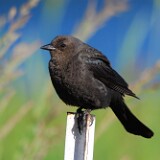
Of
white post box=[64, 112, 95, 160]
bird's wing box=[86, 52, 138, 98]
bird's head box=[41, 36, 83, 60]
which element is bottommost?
white post box=[64, 112, 95, 160]

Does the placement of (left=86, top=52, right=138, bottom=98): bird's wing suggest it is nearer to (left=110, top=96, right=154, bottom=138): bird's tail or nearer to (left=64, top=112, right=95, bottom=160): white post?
(left=110, top=96, right=154, bottom=138): bird's tail

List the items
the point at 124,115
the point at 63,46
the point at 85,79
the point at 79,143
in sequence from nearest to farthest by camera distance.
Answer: the point at 79,143 → the point at 85,79 → the point at 63,46 → the point at 124,115

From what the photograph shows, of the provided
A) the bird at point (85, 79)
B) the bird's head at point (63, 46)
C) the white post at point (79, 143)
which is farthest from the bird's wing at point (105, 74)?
the white post at point (79, 143)

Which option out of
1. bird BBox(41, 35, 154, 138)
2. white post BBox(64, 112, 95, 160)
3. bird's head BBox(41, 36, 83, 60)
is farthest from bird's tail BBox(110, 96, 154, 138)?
white post BBox(64, 112, 95, 160)

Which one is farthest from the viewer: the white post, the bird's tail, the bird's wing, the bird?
the bird's tail

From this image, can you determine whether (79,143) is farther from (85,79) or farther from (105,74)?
(105,74)

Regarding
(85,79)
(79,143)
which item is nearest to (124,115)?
(85,79)

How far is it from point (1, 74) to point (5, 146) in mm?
877

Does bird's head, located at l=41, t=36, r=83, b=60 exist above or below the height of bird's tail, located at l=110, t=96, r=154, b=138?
above

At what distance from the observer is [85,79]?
3881 millimetres

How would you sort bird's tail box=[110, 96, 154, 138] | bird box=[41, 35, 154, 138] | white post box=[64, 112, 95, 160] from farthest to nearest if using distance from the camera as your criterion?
bird's tail box=[110, 96, 154, 138], bird box=[41, 35, 154, 138], white post box=[64, 112, 95, 160]

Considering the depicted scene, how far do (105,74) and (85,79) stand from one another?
0.86 feet

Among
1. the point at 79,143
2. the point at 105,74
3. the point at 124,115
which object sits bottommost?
the point at 79,143

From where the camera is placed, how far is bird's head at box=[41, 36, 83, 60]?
→ 13.2 feet
